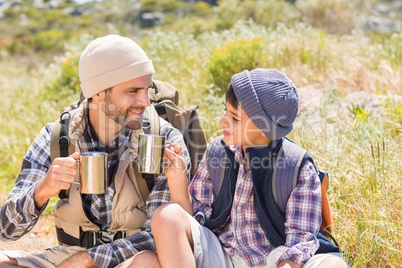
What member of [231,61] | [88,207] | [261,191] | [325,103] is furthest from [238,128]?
[231,61]

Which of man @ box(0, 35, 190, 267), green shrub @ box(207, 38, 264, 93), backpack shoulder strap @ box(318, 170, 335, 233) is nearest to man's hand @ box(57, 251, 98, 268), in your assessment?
man @ box(0, 35, 190, 267)

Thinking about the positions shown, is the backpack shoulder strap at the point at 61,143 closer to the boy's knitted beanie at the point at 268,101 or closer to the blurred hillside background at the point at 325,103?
the boy's knitted beanie at the point at 268,101

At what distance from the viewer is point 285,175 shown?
2.47 meters

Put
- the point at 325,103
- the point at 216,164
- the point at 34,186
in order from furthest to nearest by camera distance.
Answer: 1. the point at 325,103
2. the point at 216,164
3. the point at 34,186

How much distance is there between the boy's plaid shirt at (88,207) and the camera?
2607 mm

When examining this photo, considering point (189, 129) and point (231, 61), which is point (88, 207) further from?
point (231, 61)

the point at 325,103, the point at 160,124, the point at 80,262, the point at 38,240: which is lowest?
the point at 38,240

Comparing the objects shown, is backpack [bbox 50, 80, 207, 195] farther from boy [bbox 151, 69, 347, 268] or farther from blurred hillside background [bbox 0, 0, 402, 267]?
blurred hillside background [bbox 0, 0, 402, 267]

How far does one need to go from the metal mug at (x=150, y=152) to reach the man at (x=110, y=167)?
0.35 m

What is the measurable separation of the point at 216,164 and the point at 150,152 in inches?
19.5

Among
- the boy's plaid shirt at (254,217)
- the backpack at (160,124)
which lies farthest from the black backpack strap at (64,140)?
the boy's plaid shirt at (254,217)

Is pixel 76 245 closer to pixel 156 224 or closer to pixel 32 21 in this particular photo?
pixel 156 224

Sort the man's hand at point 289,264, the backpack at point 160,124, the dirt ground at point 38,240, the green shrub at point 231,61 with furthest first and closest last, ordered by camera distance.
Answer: the green shrub at point 231,61, the dirt ground at point 38,240, the backpack at point 160,124, the man's hand at point 289,264

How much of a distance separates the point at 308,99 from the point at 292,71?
729mm
